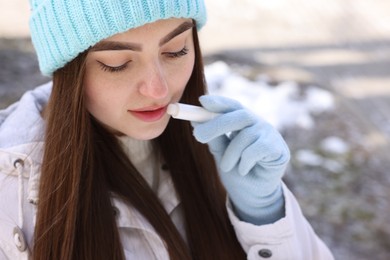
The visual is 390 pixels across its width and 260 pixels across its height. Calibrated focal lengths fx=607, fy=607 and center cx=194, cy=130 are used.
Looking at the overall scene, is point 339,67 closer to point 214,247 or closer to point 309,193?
point 309,193

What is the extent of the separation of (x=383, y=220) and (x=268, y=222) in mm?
1550

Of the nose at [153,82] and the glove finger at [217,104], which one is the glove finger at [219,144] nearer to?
the glove finger at [217,104]

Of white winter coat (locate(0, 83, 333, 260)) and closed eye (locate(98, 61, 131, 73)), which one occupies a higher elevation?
closed eye (locate(98, 61, 131, 73))

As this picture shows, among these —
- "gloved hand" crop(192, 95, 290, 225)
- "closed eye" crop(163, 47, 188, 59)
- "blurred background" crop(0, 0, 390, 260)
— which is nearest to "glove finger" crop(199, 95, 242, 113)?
"gloved hand" crop(192, 95, 290, 225)

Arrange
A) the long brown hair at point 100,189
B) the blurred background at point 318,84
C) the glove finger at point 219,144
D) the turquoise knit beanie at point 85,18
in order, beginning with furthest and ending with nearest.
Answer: the blurred background at point 318,84 < the glove finger at point 219,144 < the long brown hair at point 100,189 < the turquoise knit beanie at point 85,18

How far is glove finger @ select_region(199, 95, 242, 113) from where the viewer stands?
1.43 metres

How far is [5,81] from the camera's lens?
3494 millimetres

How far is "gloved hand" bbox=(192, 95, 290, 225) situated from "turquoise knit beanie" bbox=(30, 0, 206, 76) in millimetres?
250

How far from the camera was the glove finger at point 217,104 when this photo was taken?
4.68ft

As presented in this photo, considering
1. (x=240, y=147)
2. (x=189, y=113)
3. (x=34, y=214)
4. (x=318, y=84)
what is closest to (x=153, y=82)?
(x=189, y=113)

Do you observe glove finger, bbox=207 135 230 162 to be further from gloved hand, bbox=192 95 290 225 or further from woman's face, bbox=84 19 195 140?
woman's face, bbox=84 19 195 140

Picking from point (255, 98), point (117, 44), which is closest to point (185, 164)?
point (117, 44)

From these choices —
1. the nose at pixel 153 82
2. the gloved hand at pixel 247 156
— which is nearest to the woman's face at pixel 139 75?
the nose at pixel 153 82

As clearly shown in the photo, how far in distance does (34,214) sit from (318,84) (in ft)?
9.80
